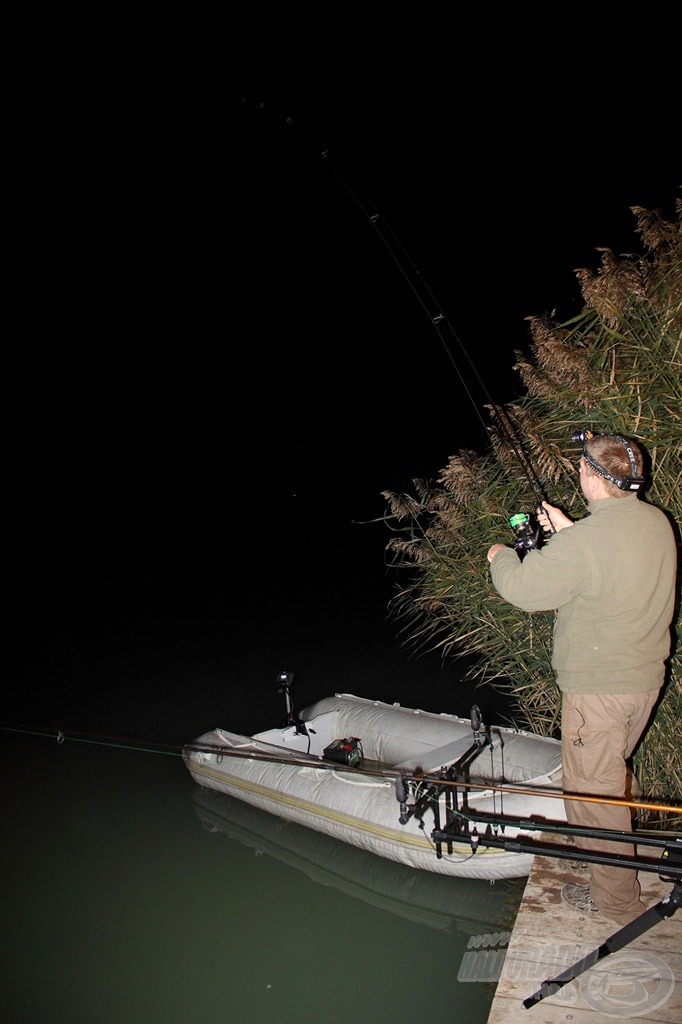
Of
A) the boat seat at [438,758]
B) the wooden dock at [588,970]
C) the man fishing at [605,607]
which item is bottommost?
the wooden dock at [588,970]

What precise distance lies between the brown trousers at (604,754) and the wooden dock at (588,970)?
0.14 m

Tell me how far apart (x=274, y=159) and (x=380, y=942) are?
544 cm

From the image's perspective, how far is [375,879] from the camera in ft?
14.4

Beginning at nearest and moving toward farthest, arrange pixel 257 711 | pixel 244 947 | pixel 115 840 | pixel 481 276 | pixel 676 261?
pixel 676 261 → pixel 244 947 → pixel 115 840 → pixel 257 711 → pixel 481 276

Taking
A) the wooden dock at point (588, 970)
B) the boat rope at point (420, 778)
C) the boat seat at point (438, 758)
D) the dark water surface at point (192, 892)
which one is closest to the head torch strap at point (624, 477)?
the boat rope at point (420, 778)

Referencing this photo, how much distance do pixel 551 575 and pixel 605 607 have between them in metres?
0.20

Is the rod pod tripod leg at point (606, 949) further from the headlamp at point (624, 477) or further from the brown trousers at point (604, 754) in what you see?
the headlamp at point (624, 477)

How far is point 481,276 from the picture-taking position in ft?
63.9

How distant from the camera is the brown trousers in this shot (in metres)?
2.41

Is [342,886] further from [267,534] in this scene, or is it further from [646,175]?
[646,175]

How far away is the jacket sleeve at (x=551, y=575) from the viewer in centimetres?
228

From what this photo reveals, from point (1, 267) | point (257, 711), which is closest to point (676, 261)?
point (257, 711)

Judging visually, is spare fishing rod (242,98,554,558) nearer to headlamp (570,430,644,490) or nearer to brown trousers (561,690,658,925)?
headlamp (570,430,644,490)

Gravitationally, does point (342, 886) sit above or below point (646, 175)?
below
